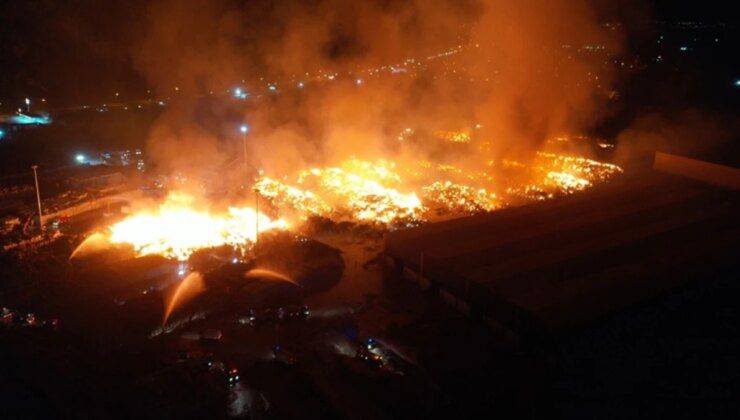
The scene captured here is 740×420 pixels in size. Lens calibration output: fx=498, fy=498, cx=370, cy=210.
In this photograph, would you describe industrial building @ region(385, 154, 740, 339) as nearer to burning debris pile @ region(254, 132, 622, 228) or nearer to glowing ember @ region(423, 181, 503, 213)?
glowing ember @ region(423, 181, 503, 213)

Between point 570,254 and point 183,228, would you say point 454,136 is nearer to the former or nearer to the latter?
point 570,254

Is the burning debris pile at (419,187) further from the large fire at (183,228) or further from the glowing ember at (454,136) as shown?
the glowing ember at (454,136)

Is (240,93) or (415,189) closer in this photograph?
(415,189)

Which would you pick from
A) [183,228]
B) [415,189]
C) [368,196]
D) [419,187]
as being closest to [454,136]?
[419,187]

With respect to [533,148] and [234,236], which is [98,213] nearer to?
[234,236]

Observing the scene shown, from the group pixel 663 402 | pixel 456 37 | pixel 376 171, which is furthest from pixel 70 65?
pixel 663 402

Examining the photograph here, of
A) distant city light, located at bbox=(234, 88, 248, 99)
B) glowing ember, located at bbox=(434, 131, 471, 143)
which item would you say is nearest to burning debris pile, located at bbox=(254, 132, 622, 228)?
glowing ember, located at bbox=(434, 131, 471, 143)
